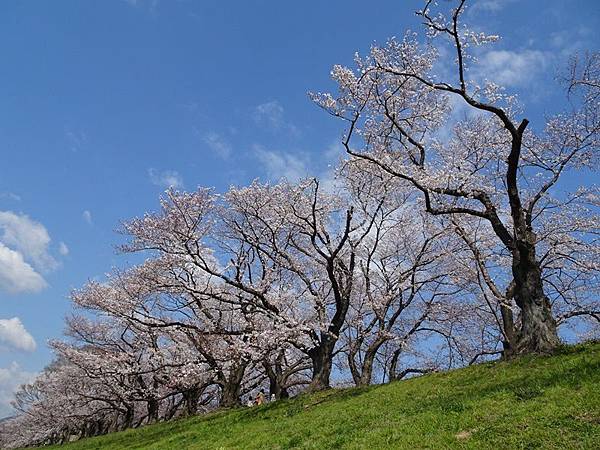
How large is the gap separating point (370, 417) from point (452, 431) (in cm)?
387

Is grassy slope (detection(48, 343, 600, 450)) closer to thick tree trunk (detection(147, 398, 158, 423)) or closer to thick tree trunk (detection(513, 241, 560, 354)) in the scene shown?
thick tree trunk (detection(513, 241, 560, 354))

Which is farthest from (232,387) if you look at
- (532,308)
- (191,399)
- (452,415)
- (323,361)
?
(452,415)

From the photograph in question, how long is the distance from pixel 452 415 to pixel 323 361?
1281 cm

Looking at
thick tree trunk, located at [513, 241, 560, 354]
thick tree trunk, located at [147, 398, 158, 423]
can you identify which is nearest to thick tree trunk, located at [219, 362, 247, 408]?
thick tree trunk, located at [147, 398, 158, 423]

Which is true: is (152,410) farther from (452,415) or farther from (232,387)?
(452,415)

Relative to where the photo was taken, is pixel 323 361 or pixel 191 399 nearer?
pixel 323 361

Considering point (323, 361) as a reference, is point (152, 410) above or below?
below

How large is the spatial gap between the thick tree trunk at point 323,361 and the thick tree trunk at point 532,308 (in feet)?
30.5

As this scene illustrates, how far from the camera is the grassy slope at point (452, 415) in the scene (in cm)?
939

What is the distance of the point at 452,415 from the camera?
11195 mm

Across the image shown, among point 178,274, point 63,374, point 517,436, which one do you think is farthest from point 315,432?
point 63,374

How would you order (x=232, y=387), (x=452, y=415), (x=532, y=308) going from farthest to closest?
(x=232, y=387)
(x=532, y=308)
(x=452, y=415)

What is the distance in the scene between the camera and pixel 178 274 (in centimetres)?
2519

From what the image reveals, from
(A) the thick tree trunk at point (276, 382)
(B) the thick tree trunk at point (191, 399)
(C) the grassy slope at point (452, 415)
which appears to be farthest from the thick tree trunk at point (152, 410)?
(C) the grassy slope at point (452, 415)
